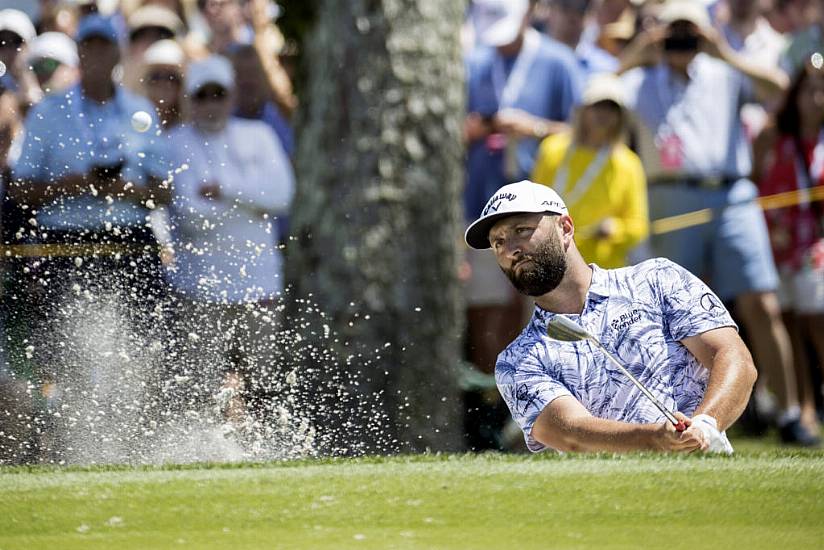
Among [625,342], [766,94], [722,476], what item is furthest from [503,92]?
[722,476]

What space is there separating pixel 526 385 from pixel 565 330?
0.36m

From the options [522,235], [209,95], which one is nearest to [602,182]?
[209,95]

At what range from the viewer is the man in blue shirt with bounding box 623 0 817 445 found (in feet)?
30.0

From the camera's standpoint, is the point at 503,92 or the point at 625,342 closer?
the point at 625,342

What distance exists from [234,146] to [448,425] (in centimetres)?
187

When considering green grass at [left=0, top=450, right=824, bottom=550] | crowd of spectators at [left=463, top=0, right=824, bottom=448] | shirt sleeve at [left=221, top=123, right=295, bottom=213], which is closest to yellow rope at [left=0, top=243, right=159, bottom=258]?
shirt sleeve at [left=221, top=123, right=295, bottom=213]

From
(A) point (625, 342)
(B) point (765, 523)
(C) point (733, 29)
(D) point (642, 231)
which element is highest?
(C) point (733, 29)

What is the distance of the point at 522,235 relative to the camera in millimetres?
5074

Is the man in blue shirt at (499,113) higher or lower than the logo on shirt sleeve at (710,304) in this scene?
higher

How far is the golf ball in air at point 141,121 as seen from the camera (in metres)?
8.27

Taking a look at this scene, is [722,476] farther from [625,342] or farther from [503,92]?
[503,92]

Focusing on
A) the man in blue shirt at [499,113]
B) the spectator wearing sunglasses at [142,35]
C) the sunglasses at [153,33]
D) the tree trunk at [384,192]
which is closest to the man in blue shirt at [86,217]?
the spectator wearing sunglasses at [142,35]

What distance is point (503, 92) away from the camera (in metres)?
9.39

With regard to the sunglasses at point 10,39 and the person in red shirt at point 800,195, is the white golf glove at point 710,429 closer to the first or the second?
the person in red shirt at point 800,195
